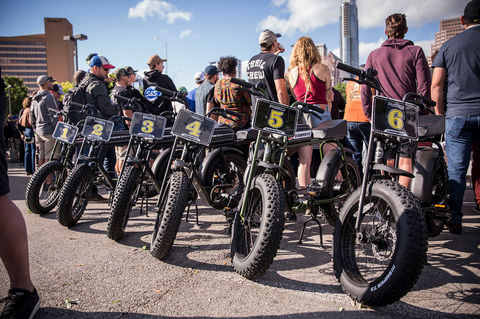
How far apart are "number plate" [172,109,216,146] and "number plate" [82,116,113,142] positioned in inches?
67.8

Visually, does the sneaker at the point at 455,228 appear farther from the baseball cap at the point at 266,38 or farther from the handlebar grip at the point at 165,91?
the handlebar grip at the point at 165,91

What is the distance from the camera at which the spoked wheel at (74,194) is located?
397cm

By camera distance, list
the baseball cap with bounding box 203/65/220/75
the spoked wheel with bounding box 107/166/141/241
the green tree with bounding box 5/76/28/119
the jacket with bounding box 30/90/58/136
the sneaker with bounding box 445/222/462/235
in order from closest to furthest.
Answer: the spoked wheel with bounding box 107/166/141/241
the sneaker with bounding box 445/222/462/235
the jacket with bounding box 30/90/58/136
the baseball cap with bounding box 203/65/220/75
the green tree with bounding box 5/76/28/119

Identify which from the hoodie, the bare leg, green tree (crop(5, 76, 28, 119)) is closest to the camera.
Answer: the bare leg

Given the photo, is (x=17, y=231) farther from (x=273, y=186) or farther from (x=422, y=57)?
(x=422, y=57)

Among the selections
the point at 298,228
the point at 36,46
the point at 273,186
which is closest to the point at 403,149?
the point at 273,186

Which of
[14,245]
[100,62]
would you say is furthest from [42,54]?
[14,245]

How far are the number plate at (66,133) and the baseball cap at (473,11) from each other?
5078 millimetres

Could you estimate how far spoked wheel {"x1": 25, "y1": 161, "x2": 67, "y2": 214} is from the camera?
14.8ft

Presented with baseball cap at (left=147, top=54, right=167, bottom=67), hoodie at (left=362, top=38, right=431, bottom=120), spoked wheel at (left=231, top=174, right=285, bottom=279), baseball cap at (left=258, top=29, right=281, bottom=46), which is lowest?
spoked wheel at (left=231, top=174, right=285, bottom=279)

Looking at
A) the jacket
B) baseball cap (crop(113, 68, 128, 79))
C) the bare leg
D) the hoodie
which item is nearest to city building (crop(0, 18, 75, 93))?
the jacket

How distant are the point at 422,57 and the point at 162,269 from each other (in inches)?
144

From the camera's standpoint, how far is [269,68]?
14.7 ft

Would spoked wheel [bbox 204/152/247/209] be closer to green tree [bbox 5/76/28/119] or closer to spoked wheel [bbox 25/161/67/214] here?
spoked wheel [bbox 25/161/67/214]
